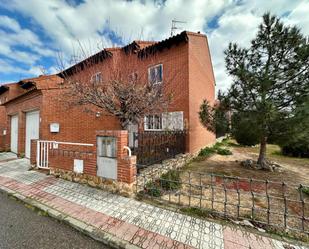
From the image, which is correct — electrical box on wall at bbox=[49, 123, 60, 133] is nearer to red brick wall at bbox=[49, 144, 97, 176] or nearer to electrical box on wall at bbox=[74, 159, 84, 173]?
red brick wall at bbox=[49, 144, 97, 176]

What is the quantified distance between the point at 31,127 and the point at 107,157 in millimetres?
7661

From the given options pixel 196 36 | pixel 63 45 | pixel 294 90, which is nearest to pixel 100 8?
pixel 63 45

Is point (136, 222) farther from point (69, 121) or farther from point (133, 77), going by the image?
point (69, 121)

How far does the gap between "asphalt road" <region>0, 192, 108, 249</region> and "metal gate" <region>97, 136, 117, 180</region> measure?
147 cm

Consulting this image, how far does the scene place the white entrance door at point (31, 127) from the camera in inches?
348

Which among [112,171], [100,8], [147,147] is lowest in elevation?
[112,171]

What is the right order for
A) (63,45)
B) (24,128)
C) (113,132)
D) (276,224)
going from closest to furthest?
(276,224), (113,132), (63,45), (24,128)

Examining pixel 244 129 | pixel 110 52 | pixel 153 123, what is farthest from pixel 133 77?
pixel 244 129

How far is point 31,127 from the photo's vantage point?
30.5ft

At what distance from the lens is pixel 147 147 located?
17.3 ft

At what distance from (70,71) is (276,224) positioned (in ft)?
24.0

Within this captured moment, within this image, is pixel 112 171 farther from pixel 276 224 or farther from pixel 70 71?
pixel 70 71

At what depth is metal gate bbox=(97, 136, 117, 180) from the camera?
424cm

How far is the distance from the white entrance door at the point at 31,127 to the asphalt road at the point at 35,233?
634cm
